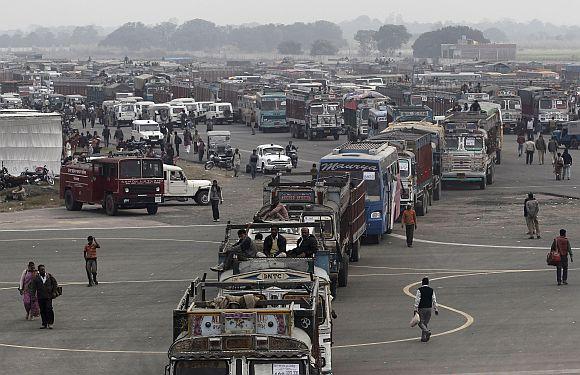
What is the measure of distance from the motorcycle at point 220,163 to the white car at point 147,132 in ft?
50.1

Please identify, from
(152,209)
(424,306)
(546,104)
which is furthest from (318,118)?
(424,306)

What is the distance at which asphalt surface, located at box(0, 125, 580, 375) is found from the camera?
26.0m

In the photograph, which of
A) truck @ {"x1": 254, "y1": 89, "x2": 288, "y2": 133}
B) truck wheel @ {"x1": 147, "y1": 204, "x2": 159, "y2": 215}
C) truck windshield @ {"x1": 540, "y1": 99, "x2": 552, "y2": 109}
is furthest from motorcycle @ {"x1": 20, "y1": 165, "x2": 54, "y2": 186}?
Result: truck windshield @ {"x1": 540, "y1": 99, "x2": 552, "y2": 109}

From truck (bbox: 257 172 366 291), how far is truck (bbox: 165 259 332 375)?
32.6ft

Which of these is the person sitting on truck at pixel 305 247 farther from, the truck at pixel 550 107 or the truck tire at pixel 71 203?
the truck at pixel 550 107

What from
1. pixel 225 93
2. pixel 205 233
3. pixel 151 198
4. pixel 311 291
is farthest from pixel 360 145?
pixel 225 93

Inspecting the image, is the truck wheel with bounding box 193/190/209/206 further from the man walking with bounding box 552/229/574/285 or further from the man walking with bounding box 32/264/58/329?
the man walking with bounding box 32/264/58/329

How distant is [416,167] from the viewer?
49.1 metres

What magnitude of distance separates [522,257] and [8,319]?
14412mm

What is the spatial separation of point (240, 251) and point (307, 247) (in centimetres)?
142

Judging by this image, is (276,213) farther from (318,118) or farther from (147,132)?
(318,118)

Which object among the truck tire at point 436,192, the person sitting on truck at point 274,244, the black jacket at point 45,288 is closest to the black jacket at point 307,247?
the person sitting on truck at point 274,244

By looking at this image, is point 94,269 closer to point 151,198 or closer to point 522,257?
point 522,257

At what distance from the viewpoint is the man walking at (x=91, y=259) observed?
Result: 34.9 meters
